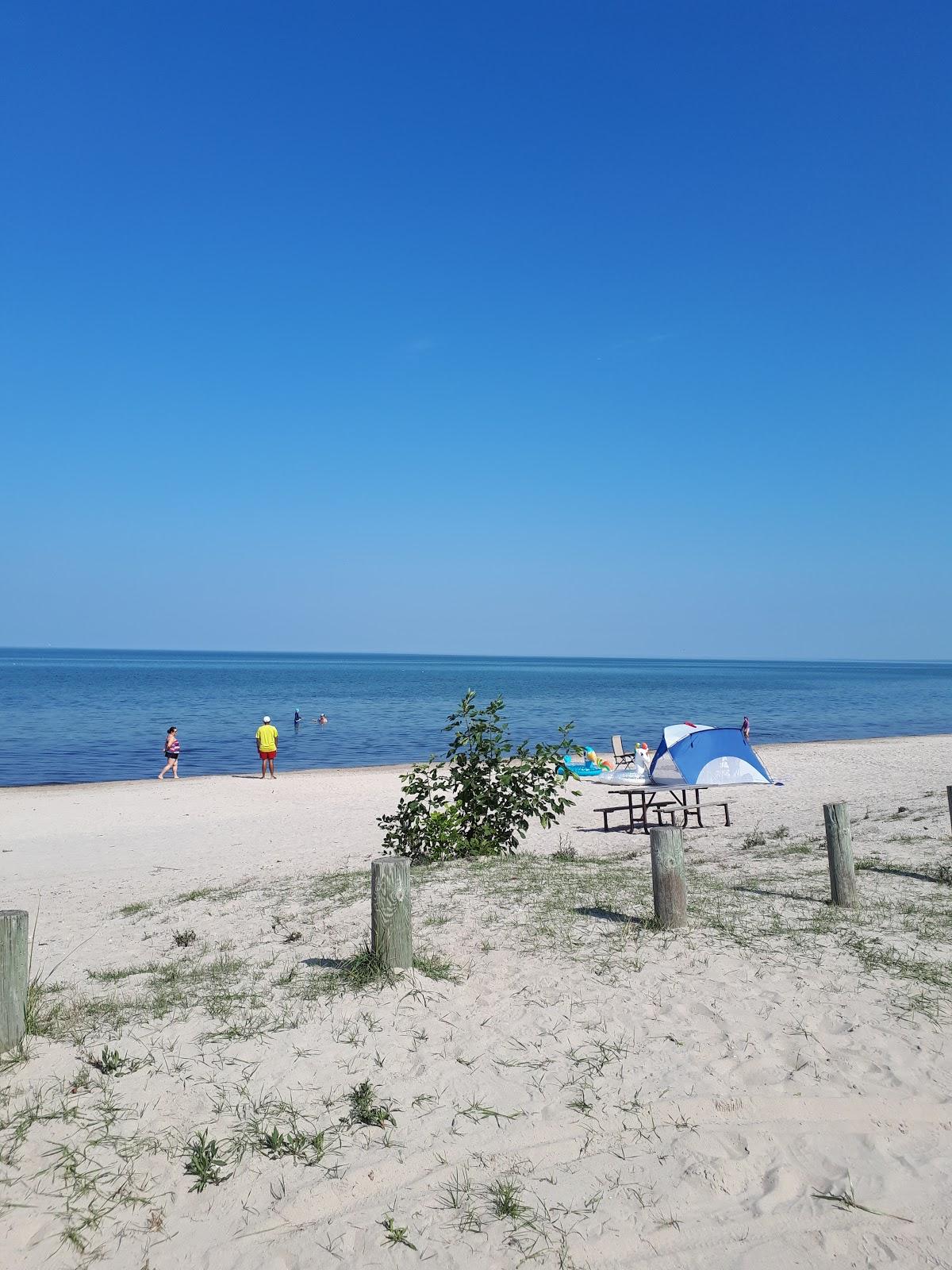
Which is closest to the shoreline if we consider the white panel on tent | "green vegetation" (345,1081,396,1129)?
the white panel on tent

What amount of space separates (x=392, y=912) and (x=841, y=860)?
14.5 ft

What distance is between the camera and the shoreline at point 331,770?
23797 millimetres

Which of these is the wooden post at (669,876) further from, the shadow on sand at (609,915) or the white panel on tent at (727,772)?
the white panel on tent at (727,772)

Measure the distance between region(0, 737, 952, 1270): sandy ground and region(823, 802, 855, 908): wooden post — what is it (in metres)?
0.29

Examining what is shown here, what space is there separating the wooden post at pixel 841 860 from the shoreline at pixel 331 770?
44.2 ft

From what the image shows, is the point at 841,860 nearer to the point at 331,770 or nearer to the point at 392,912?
the point at 392,912

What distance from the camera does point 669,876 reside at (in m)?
6.89

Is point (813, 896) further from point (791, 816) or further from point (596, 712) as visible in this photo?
point (596, 712)

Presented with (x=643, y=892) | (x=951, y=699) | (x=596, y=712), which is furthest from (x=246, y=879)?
(x=951, y=699)

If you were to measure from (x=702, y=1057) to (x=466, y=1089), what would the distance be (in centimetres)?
143

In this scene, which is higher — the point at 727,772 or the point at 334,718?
the point at 727,772

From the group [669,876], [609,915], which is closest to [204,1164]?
[669,876]

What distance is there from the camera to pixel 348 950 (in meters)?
6.70

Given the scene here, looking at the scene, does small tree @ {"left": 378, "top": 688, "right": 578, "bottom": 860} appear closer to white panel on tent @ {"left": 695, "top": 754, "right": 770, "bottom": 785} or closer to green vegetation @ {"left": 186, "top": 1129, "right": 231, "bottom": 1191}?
white panel on tent @ {"left": 695, "top": 754, "right": 770, "bottom": 785}
